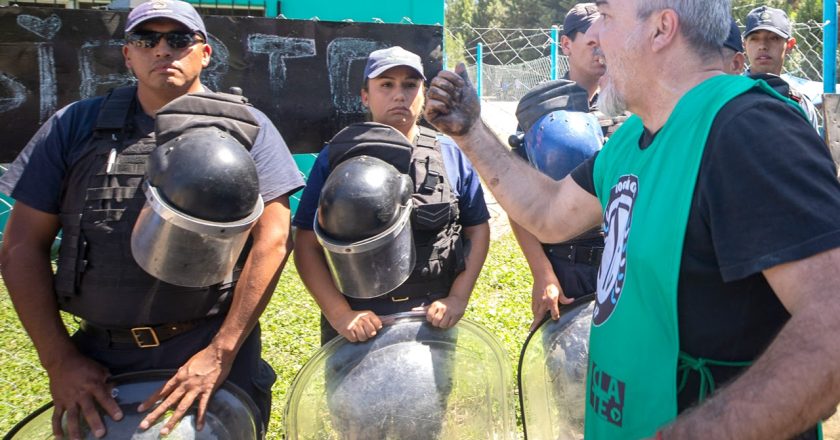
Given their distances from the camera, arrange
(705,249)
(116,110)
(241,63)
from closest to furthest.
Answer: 1. (705,249)
2. (116,110)
3. (241,63)

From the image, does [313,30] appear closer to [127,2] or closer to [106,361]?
[127,2]

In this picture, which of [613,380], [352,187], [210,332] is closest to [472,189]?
[352,187]

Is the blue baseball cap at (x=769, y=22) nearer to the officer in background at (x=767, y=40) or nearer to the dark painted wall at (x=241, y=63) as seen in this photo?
the officer in background at (x=767, y=40)

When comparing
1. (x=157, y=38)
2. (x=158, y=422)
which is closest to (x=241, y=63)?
A: (x=157, y=38)

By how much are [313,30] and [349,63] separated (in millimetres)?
399

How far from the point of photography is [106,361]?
2279 millimetres

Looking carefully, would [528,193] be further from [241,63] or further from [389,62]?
[241,63]

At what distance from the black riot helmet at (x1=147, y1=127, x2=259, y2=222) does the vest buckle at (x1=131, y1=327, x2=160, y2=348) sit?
564 millimetres

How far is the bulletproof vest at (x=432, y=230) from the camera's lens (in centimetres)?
252

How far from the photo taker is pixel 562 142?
8.50 feet

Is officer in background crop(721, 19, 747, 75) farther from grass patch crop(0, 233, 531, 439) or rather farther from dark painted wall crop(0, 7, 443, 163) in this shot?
dark painted wall crop(0, 7, 443, 163)

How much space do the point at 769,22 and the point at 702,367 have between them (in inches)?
154

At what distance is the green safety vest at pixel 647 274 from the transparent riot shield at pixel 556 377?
0.97 m

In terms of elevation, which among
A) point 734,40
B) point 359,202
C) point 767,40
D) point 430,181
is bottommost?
point 430,181
